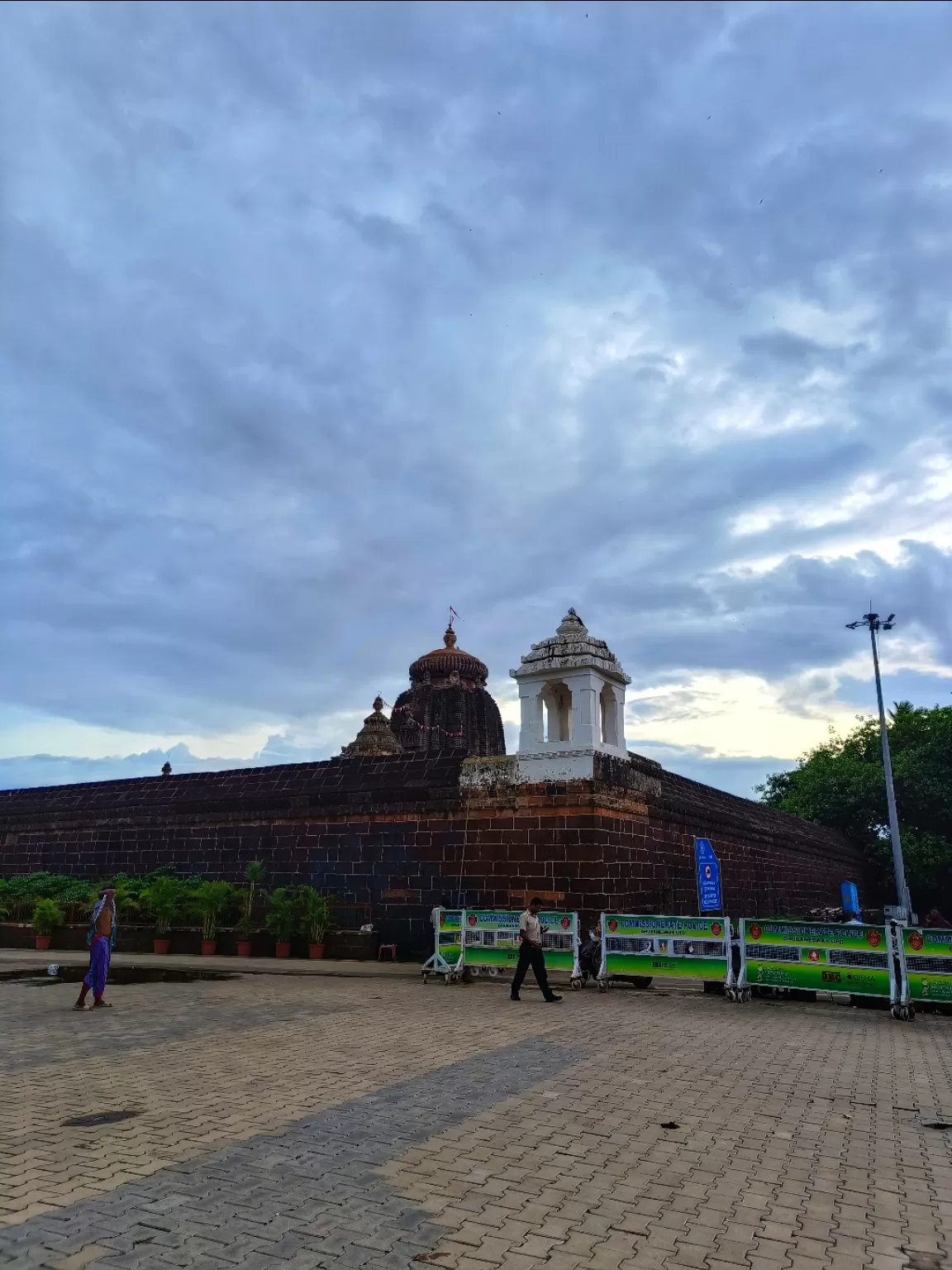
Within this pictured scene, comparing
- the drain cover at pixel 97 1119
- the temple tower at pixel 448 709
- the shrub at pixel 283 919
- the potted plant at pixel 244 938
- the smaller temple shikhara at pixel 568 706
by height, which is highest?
the temple tower at pixel 448 709

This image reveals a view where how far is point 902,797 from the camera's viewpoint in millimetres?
29062

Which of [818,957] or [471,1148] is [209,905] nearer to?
[818,957]

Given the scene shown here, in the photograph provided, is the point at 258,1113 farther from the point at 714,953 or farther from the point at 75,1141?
the point at 714,953

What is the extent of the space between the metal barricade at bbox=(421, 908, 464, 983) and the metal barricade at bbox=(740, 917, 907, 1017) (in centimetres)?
366

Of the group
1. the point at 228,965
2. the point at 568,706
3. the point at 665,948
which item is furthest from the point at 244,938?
the point at 665,948

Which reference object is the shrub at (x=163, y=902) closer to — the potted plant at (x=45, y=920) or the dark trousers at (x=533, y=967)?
the potted plant at (x=45, y=920)

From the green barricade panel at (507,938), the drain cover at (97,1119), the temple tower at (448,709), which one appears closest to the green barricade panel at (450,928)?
the green barricade panel at (507,938)

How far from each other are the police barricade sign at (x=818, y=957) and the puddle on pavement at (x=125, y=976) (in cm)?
692

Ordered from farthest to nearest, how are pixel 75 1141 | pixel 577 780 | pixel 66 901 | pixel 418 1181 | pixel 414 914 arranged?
pixel 66 901 → pixel 414 914 → pixel 577 780 → pixel 75 1141 → pixel 418 1181

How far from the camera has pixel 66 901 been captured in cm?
1667

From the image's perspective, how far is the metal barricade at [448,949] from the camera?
11.2m

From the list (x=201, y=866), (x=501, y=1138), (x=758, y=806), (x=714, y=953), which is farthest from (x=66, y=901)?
(x=758, y=806)

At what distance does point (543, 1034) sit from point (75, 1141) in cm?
418

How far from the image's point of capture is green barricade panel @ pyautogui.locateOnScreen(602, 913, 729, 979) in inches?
396
